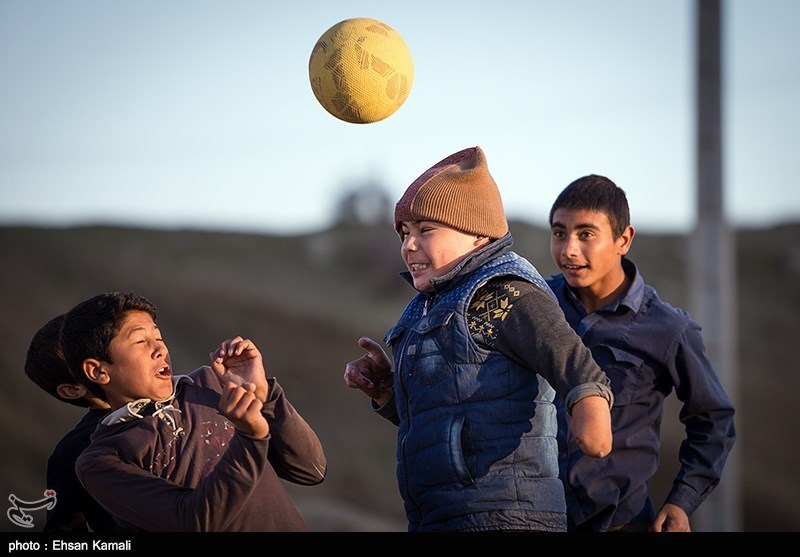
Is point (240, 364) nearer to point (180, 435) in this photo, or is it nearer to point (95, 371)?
point (180, 435)

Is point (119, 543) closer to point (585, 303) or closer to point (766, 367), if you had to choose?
point (585, 303)

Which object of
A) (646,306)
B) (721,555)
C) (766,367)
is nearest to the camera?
(721,555)

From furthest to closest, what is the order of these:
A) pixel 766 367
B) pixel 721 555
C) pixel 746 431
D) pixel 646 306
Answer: pixel 766 367
pixel 746 431
pixel 646 306
pixel 721 555

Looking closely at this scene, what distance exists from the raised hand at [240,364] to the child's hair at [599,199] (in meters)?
1.56

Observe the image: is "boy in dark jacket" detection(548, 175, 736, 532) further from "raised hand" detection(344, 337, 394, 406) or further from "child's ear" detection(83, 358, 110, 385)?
"child's ear" detection(83, 358, 110, 385)

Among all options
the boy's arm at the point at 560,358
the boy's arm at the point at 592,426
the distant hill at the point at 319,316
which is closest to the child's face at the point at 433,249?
the boy's arm at the point at 560,358

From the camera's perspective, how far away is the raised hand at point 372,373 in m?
3.44

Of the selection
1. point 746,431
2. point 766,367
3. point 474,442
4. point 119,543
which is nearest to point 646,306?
point 474,442

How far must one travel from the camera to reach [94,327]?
3.18 m

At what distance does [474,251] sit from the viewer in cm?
316

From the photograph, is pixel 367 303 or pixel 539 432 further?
pixel 367 303

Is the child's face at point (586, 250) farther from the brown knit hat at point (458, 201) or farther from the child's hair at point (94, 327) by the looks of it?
the child's hair at point (94, 327)

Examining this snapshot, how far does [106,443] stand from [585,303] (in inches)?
78.9

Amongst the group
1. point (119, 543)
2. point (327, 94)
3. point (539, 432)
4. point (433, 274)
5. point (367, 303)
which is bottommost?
point (367, 303)
